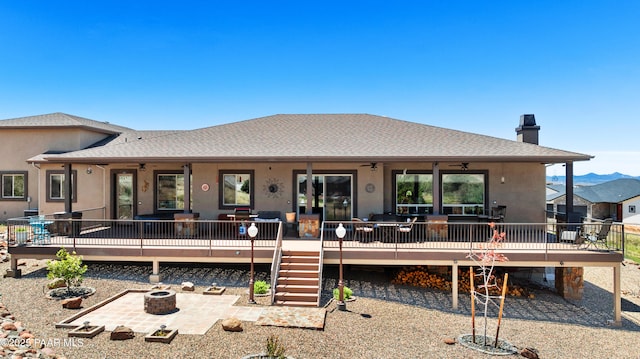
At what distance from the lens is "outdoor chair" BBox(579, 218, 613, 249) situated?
1021 centimetres

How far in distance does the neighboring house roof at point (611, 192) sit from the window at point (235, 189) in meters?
38.5

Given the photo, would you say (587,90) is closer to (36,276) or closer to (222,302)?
(222,302)

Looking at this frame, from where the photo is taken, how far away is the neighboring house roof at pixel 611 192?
1453 inches

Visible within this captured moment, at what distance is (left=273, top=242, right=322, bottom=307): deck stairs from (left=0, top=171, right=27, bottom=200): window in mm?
17734

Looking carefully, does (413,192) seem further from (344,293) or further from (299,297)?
(299,297)

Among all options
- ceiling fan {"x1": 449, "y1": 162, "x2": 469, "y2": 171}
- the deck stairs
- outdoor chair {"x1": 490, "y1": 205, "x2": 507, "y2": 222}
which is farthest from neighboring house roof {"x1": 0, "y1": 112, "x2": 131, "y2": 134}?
outdoor chair {"x1": 490, "y1": 205, "x2": 507, "y2": 222}

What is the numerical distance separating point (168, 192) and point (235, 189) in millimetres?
3084

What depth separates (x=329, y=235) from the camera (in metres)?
13.0

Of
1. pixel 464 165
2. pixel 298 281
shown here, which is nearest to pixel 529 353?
pixel 298 281

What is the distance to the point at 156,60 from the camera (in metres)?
27.1

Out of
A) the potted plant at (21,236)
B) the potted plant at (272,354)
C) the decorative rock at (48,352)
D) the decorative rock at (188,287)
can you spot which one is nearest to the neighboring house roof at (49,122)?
the potted plant at (21,236)

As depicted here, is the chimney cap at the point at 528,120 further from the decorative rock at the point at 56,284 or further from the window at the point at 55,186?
the window at the point at 55,186

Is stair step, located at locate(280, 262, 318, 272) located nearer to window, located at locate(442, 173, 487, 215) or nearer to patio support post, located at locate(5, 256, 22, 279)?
window, located at locate(442, 173, 487, 215)

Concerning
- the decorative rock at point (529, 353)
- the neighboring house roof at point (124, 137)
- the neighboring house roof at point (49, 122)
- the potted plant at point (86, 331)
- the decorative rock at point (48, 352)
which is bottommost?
the decorative rock at point (529, 353)
